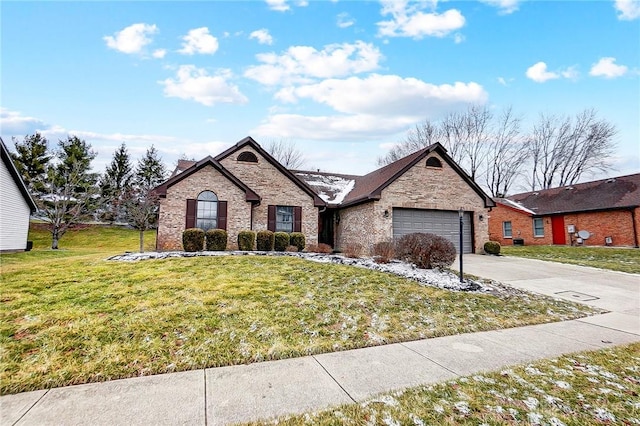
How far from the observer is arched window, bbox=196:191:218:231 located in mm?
15109

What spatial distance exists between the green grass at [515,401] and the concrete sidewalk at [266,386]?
0.20 m

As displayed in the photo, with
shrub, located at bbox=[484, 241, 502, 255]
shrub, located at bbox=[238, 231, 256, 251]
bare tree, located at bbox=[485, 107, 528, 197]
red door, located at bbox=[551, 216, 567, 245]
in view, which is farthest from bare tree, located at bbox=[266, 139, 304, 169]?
red door, located at bbox=[551, 216, 567, 245]

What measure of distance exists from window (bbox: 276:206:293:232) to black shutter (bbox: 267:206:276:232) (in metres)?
0.18

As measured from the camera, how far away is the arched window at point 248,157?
17.3 m

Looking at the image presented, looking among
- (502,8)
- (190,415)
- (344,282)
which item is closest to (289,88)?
(502,8)

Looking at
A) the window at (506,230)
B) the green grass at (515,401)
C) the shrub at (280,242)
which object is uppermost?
the window at (506,230)

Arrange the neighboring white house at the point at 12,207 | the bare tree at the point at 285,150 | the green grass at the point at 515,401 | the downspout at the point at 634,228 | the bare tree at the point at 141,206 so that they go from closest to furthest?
the green grass at the point at 515,401, the bare tree at the point at 141,206, the neighboring white house at the point at 12,207, the downspout at the point at 634,228, the bare tree at the point at 285,150

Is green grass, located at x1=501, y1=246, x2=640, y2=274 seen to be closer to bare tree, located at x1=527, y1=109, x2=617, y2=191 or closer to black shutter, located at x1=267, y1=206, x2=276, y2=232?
black shutter, located at x1=267, y1=206, x2=276, y2=232

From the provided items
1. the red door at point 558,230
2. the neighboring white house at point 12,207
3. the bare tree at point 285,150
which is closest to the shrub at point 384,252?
the red door at point 558,230

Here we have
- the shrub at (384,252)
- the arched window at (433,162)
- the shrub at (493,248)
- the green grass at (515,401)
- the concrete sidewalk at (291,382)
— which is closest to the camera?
the green grass at (515,401)

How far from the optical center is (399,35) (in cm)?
1270

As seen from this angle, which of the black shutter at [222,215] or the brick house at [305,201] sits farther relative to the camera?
the black shutter at [222,215]

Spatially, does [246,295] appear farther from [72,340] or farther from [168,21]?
[168,21]

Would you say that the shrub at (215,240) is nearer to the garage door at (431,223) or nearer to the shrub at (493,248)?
the garage door at (431,223)
